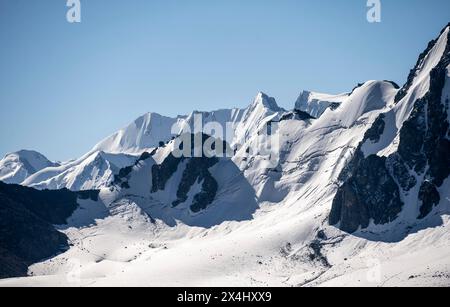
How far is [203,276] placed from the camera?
19725 cm
